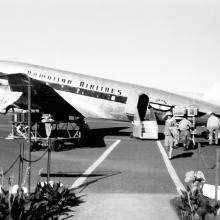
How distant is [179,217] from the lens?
684 centimetres

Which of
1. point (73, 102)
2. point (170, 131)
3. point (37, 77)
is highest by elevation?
point (37, 77)

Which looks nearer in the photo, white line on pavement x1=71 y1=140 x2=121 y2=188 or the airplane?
white line on pavement x1=71 y1=140 x2=121 y2=188

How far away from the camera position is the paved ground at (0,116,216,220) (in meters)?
7.35

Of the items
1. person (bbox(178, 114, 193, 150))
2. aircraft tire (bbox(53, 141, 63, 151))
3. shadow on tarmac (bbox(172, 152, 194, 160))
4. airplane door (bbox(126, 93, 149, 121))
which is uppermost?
airplane door (bbox(126, 93, 149, 121))

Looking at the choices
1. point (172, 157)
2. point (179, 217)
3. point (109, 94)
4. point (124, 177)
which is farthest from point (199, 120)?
point (179, 217)

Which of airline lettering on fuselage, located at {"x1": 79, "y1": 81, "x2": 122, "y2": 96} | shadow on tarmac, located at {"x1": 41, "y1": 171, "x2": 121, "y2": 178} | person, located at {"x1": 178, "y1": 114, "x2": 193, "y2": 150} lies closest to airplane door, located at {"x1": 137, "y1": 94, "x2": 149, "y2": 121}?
airline lettering on fuselage, located at {"x1": 79, "y1": 81, "x2": 122, "y2": 96}

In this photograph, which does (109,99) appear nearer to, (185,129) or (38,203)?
(185,129)

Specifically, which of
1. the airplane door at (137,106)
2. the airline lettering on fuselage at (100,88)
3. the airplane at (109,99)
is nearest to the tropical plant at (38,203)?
the airplane at (109,99)

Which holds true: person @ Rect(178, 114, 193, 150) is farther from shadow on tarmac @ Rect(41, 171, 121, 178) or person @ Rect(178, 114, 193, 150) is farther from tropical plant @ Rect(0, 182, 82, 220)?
tropical plant @ Rect(0, 182, 82, 220)

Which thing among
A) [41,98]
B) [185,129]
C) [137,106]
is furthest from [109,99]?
[185,129]

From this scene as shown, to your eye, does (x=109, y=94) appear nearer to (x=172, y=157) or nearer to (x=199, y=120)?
(x=199, y=120)

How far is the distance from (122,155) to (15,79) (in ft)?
24.3

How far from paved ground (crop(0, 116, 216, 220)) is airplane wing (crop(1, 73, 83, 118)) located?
2.52 meters

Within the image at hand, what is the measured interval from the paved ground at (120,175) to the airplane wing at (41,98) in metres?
2.52
